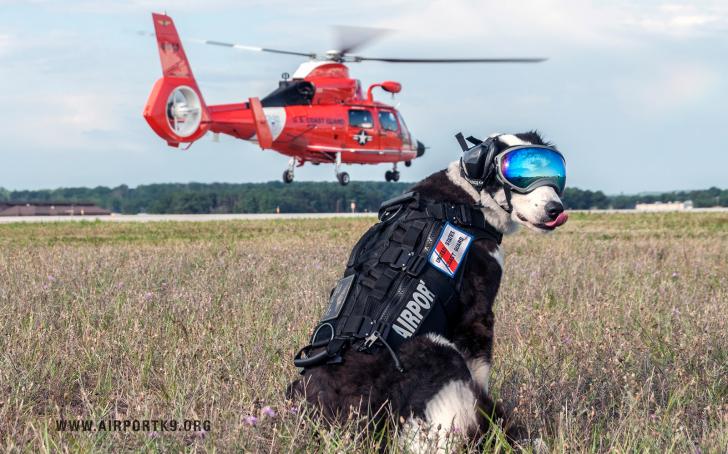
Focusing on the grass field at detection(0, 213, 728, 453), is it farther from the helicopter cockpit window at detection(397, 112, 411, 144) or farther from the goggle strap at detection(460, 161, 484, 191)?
the helicopter cockpit window at detection(397, 112, 411, 144)

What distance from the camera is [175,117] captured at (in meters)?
29.1

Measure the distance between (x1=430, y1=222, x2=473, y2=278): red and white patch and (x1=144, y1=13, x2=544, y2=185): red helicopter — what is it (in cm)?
2358

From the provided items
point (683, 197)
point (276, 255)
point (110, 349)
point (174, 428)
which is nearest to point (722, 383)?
point (174, 428)

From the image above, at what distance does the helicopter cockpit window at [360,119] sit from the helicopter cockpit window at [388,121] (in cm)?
68

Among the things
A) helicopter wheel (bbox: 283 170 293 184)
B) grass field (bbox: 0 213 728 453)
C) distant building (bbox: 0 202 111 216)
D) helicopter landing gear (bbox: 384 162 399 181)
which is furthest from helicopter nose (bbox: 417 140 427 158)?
grass field (bbox: 0 213 728 453)

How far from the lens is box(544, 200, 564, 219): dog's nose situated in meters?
3.76

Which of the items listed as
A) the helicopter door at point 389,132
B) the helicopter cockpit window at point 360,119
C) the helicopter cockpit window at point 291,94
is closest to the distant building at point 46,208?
the helicopter cockpit window at point 291,94

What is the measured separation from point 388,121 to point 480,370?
2910cm

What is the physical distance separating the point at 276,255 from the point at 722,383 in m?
7.01

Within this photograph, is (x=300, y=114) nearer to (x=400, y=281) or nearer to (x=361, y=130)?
(x=361, y=130)

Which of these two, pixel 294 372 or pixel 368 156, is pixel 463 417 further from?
pixel 368 156

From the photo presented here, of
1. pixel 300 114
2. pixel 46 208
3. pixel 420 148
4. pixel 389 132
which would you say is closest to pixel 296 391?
pixel 300 114

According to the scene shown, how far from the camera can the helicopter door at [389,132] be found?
1250 inches

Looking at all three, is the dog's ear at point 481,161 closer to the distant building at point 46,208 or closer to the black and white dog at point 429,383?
the black and white dog at point 429,383
